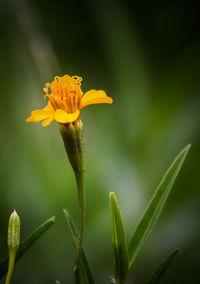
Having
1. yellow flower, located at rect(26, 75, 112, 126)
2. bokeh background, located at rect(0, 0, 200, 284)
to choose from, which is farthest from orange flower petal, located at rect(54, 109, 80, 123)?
bokeh background, located at rect(0, 0, 200, 284)

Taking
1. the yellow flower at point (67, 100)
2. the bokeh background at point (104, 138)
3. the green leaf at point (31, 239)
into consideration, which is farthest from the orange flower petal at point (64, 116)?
the bokeh background at point (104, 138)

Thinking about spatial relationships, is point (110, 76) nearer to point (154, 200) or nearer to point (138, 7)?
point (138, 7)

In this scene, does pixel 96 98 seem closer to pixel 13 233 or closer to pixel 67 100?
pixel 67 100

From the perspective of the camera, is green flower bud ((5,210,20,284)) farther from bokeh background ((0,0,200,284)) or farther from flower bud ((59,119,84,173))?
bokeh background ((0,0,200,284))

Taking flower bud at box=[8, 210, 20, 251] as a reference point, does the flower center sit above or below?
above

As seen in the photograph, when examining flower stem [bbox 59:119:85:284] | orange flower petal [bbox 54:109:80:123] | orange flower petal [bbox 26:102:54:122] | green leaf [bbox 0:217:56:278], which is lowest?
green leaf [bbox 0:217:56:278]

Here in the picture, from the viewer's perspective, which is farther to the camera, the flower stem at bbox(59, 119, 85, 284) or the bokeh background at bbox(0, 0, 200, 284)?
the bokeh background at bbox(0, 0, 200, 284)

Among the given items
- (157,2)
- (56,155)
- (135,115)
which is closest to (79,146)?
(56,155)

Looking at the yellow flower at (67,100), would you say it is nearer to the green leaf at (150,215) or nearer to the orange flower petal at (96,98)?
the orange flower petal at (96,98)
